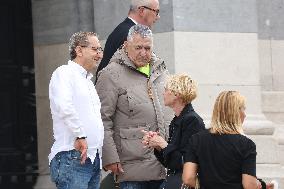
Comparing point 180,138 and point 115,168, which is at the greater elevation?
point 180,138

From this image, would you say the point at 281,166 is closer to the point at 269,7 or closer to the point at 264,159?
the point at 264,159

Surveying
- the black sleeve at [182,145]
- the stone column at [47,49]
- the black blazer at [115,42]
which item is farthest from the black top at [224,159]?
the stone column at [47,49]

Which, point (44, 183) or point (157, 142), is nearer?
point (157, 142)

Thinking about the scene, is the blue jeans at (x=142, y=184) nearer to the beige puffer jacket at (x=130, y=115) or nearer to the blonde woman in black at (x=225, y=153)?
the beige puffer jacket at (x=130, y=115)

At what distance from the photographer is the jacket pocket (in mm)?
7520

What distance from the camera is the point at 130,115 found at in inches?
299

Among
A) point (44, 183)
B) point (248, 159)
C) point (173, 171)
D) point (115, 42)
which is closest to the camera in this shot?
point (248, 159)

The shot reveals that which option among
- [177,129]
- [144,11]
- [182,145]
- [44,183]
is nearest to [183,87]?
[177,129]

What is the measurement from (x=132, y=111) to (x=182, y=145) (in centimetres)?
78

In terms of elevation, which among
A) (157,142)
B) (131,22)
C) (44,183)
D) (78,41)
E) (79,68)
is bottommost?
(44,183)

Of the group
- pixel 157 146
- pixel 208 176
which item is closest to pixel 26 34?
pixel 157 146

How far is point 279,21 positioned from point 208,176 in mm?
5023

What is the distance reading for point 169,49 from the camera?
32.4ft

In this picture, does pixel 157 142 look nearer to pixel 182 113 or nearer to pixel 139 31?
pixel 182 113
